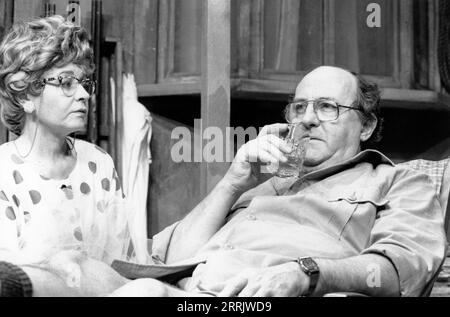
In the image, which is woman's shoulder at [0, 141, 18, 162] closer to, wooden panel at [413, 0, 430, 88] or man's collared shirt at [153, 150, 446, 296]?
man's collared shirt at [153, 150, 446, 296]

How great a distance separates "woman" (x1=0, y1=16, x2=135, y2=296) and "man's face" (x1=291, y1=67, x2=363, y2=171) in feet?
1.82

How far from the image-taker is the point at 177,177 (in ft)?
11.4

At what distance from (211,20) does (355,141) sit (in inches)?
29.8

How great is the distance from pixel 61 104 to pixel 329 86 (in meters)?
0.72

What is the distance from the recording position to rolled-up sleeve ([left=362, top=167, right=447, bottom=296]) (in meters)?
2.26

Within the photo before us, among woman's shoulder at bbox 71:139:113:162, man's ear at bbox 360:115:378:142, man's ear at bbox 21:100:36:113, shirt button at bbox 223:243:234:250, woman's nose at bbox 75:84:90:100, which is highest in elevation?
woman's nose at bbox 75:84:90:100

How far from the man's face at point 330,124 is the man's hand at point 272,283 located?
0.56m

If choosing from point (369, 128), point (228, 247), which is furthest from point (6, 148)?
point (369, 128)

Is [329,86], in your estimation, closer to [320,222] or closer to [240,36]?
[320,222]

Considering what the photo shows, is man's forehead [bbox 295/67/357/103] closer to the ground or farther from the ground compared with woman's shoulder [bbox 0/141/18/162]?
farther from the ground

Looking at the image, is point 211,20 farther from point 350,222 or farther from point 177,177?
point 350,222

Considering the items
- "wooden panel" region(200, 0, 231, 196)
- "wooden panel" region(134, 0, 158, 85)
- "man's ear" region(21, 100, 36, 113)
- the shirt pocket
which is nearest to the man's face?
the shirt pocket
